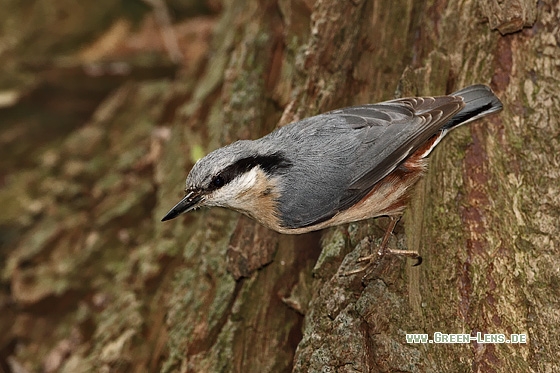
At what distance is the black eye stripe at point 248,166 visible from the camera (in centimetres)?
380

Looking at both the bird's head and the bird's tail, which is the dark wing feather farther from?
the bird's head

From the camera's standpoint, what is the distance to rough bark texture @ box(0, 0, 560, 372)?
3.49 metres

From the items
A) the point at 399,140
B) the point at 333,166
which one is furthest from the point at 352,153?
the point at 399,140

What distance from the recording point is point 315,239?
14.5 feet

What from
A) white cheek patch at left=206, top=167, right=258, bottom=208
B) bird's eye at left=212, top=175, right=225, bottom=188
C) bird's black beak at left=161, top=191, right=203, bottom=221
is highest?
bird's eye at left=212, top=175, right=225, bottom=188

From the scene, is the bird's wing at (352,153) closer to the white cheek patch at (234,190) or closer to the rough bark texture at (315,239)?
the white cheek patch at (234,190)

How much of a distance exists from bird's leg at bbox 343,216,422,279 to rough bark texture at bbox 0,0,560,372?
0.05m

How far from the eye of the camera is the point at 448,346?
3.35 m

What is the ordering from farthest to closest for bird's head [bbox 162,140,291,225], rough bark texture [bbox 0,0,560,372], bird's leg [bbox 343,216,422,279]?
bird's head [bbox 162,140,291,225] → bird's leg [bbox 343,216,422,279] → rough bark texture [bbox 0,0,560,372]

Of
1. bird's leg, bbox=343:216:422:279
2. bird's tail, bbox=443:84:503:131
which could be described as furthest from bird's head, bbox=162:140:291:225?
bird's tail, bbox=443:84:503:131

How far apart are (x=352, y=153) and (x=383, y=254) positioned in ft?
2.13

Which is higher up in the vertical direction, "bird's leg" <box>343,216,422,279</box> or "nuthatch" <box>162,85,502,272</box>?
"nuthatch" <box>162,85,502,272</box>

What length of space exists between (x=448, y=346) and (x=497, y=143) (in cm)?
143

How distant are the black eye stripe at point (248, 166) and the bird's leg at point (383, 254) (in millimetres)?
758
